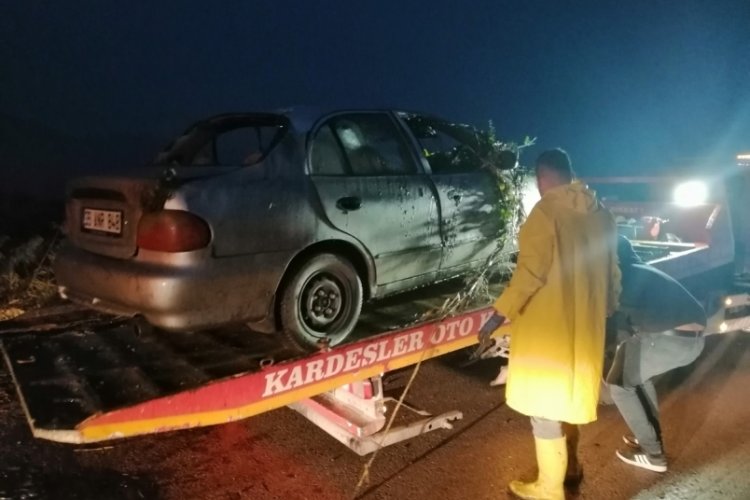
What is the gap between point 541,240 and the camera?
280 centimetres

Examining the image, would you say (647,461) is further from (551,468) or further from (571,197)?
(571,197)

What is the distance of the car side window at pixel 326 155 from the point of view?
359 cm

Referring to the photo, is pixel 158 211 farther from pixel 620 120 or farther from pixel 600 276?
pixel 620 120

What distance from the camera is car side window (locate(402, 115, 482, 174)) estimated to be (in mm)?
4406

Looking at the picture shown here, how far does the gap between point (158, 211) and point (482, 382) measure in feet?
9.86

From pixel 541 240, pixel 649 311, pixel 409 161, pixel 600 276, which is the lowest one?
pixel 649 311

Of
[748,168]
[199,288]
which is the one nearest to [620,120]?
[748,168]

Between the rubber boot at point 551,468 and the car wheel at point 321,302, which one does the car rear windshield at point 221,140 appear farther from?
the rubber boot at point 551,468

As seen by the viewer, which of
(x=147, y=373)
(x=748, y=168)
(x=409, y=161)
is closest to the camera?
(x=147, y=373)

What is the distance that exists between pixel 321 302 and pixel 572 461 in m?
1.74

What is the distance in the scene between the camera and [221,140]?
13.6 feet

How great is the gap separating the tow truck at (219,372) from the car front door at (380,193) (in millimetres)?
387

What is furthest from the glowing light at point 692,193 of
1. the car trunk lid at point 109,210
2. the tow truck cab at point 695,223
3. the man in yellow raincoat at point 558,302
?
the car trunk lid at point 109,210

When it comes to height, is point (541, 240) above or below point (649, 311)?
above
